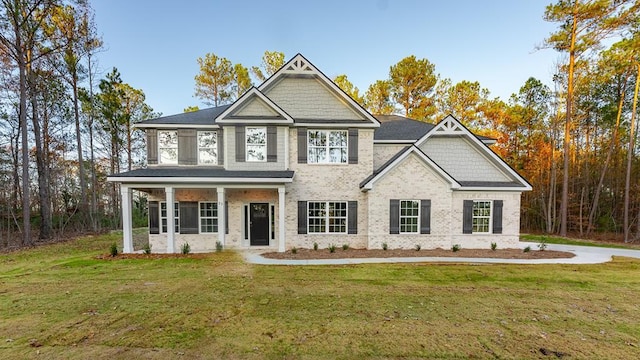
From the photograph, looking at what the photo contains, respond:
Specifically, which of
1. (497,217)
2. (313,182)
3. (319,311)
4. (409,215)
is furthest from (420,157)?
(319,311)

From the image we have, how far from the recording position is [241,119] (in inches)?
434

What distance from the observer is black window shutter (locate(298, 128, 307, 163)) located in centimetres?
1162

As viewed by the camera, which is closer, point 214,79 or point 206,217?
point 206,217

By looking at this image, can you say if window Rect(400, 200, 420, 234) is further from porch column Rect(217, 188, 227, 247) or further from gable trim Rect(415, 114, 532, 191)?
porch column Rect(217, 188, 227, 247)

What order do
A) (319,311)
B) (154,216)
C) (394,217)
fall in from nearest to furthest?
1. (319,311)
2. (394,217)
3. (154,216)

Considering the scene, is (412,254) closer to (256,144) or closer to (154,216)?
(256,144)

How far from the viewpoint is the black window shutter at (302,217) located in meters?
11.5

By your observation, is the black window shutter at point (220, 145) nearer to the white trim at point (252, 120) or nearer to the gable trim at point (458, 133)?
the white trim at point (252, 120)

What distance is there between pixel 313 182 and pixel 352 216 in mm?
2379

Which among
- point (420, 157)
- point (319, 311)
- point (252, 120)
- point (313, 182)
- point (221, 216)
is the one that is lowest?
point (319, 311)

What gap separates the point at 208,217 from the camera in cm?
1149

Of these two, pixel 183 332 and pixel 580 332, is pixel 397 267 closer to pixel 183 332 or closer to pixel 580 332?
pixel 580 332

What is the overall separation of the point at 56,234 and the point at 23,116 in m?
7.64

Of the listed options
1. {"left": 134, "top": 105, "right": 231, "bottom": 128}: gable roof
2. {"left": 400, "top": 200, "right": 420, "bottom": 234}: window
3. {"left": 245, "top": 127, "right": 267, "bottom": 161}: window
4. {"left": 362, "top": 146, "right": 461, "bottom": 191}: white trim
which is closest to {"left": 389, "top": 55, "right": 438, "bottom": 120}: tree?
{"left": 362, "top": 146, "right": 461, "bottom": 191}: white trim
